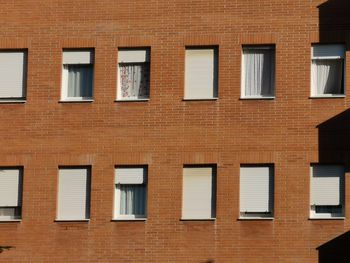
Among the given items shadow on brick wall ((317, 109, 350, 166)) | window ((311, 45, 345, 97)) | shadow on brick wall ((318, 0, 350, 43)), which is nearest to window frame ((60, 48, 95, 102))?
window ((311, 45, 345, 97))

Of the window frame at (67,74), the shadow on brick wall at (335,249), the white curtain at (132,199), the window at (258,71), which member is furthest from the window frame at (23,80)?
the shadow on brick wall at (335,249)

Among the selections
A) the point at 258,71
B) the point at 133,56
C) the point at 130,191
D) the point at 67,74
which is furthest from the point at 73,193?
the point at 258,71

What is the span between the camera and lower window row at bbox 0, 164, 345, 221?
30078 millimetres

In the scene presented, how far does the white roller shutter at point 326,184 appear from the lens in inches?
1182

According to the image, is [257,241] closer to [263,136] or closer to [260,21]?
[263,136]

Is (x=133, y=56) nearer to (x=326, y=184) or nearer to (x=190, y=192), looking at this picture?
(x=190, y=192)

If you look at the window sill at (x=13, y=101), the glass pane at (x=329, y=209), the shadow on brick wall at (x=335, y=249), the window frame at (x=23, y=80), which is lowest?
the shadow on brick wall at (x=335, y=249)

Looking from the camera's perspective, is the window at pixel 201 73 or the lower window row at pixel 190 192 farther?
the window at pixel 201 73

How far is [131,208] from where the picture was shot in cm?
3073

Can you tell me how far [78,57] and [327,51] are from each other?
6.72 metres

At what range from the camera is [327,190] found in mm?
30078

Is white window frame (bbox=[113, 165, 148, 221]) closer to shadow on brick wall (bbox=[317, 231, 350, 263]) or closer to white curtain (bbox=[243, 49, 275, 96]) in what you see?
white curtain (bbox=[243, 49, 275, 96])

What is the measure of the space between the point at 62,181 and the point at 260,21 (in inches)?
268

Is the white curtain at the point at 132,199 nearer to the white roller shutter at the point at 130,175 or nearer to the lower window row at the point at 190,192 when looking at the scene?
the lower window row at the point at 190,192
